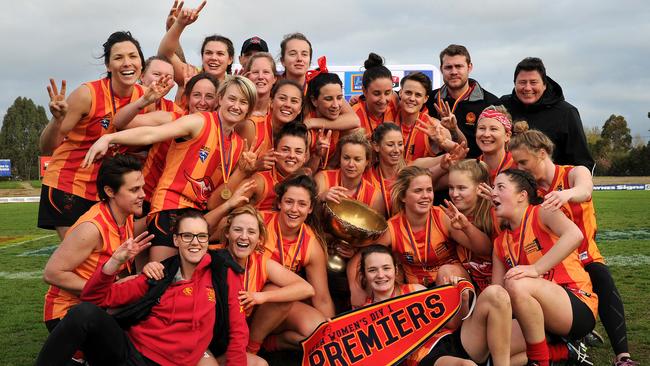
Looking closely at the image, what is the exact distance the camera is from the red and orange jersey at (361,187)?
16.5 feet

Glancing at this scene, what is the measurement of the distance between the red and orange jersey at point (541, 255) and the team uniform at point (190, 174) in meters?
2.17

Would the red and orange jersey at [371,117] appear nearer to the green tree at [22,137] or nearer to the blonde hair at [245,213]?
the blonde hair at [245,213]

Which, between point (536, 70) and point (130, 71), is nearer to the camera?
point (130, 71)

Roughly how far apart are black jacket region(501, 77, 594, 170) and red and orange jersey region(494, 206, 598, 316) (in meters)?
1.89

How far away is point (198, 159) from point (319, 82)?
1.57 metres

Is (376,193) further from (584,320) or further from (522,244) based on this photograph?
(584,320)

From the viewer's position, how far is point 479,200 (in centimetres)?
475

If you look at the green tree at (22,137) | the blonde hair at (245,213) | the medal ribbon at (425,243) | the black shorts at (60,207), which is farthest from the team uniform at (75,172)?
the green tree at (22,137)

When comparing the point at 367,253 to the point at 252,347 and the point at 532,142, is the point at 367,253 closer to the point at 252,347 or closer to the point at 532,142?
the point at 252,347

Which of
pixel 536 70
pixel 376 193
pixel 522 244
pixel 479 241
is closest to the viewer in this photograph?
pixel 522 244

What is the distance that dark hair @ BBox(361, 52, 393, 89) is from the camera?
567 centimetres

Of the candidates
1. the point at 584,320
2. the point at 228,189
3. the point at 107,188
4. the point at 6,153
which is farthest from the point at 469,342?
the point at 6,153

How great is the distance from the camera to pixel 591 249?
4516 mm

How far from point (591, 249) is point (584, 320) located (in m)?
0.81
